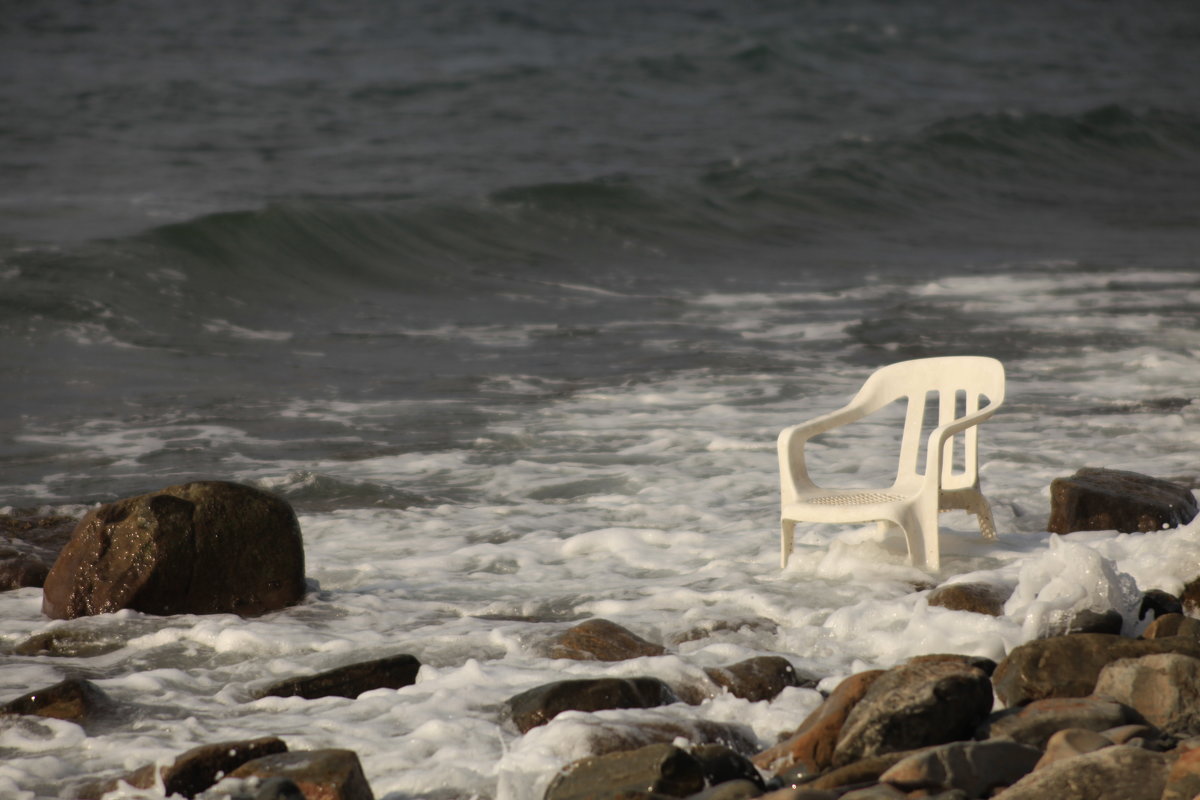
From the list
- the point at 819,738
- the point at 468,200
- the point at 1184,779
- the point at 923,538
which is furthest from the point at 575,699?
the point at 468,200

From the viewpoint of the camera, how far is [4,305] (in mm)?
13094

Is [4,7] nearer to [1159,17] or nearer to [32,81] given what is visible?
[32,81]

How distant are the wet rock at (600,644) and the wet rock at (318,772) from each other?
133cm

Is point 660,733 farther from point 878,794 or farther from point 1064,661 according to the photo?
point 1064,661

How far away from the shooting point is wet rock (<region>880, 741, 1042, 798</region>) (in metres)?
3.48

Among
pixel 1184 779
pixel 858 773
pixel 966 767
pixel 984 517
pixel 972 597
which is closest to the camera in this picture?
pixel 1184 779

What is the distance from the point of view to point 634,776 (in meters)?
3.65

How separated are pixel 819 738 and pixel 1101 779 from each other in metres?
0.85

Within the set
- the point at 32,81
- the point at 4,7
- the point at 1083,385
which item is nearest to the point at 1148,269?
Result: the point at 1083,385

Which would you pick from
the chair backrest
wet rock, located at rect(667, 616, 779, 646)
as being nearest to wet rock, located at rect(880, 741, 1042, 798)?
wet rock, located at rect(667, 616, 779, 646)

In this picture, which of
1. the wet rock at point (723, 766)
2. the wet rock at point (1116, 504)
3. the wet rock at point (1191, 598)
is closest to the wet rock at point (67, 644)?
the wet rock at point (723, 766)

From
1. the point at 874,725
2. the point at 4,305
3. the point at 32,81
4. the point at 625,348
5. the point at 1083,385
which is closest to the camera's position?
the point at 874,725

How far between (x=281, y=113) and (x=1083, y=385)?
20.0m

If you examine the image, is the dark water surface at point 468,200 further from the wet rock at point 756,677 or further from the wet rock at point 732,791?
the wet rock at point 732,791
